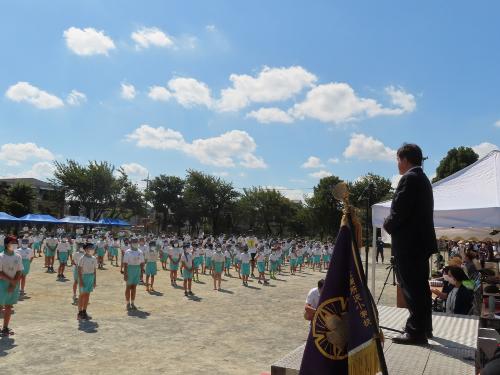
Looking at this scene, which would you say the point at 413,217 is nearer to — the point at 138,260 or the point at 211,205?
the point at 138,260

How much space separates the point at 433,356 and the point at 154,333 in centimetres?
787

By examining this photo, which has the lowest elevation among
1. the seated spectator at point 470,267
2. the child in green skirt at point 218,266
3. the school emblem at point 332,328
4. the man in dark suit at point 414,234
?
the child in green skirt at point 218,266

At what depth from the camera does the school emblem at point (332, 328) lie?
90.9 inches

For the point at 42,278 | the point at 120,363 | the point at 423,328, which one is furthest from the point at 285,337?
the point at 42,278

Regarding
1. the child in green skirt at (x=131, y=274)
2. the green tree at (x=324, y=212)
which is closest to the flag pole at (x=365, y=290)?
the child in green skirt at (x=131, y=274)

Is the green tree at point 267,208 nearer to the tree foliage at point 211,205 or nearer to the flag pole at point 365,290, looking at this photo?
the tree foliage at point 211,205

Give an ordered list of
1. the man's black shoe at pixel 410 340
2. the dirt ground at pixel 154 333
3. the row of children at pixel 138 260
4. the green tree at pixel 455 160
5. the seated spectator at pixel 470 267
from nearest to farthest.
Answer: the man's black shoe at pixel 410 340 → the dirt ground at pixel 154 333 → the seated spectator at pixel 470 267 → the row of children at pixel 138 260 → the green tree at pixel 455 160

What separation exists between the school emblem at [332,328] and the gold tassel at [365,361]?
6 cm

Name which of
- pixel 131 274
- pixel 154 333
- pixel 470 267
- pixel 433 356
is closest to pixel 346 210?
pixel 433 356

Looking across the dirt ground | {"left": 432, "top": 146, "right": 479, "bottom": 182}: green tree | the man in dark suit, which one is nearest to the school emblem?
the man in dark suit

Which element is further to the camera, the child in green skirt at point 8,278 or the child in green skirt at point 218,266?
the child in green skirt at point 218,266

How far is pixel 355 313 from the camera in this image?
2314 millimetres

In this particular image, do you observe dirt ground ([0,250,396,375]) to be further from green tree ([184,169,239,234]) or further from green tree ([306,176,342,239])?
green tree ([184,169,239,234])

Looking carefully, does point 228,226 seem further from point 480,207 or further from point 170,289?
point 480,207
